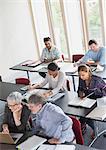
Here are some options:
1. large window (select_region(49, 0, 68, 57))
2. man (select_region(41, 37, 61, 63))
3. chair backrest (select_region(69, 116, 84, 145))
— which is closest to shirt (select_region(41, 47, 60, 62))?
man (select_region(41, 37, 61, 63))

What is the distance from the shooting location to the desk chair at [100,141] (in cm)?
385

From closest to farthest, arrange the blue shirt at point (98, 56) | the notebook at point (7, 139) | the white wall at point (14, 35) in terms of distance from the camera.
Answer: the notebook at point (7, 139) → the blue shirt at point (98, 56) → the white wall at point (14, 35)

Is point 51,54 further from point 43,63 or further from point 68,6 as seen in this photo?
point 68,6

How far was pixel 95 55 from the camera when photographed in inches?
213

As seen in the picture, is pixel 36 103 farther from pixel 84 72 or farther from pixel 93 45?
pixel 93 45

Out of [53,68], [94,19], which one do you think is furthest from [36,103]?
[94,19]

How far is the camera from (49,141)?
107 inches

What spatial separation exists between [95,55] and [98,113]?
2330 millimetres

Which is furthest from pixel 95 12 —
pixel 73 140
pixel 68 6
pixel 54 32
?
pixel 73 140

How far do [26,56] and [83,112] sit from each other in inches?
190

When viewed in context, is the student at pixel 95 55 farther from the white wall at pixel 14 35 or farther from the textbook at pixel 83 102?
the white wall at pixel 14 35

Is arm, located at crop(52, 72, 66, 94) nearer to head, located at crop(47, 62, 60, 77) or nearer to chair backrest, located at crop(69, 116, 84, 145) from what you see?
head, located at crop(47, 62, 60, 77)

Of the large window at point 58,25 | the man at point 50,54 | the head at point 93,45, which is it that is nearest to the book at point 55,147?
the head at point 93,45

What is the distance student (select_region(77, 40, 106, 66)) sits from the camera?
517 cm
